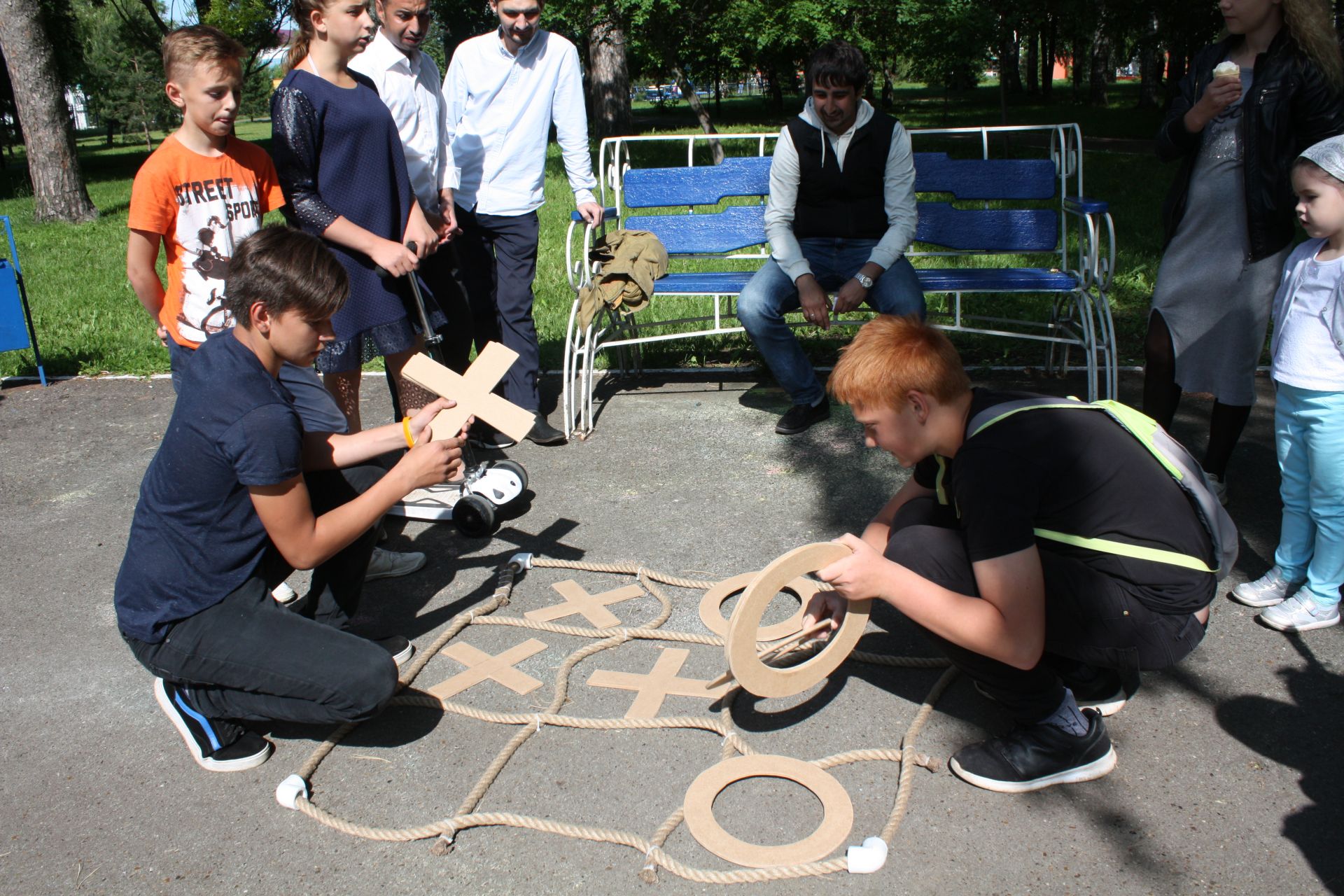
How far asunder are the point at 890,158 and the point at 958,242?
2.37 feet

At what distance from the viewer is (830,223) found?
4.60 metres

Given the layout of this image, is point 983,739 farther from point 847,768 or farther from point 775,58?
point 775,58

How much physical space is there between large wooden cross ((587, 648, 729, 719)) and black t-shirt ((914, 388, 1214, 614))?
0.96m

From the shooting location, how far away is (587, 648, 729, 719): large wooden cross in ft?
8.66

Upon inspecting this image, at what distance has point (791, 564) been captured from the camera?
7.21 ft

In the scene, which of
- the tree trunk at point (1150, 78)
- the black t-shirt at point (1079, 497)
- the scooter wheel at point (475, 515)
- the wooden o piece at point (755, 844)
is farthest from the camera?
the tree trunk at point (1150, 78)

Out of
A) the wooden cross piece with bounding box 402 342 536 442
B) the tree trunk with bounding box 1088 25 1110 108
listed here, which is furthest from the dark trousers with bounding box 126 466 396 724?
the tree trunk with bounding box 1088 25 1110 108

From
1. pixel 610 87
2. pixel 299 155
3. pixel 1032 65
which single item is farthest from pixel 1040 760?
pixel 1032 65

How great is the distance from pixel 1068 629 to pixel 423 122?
293 centimetres

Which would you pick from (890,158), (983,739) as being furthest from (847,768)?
(890,158)

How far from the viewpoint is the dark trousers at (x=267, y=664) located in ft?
7.59

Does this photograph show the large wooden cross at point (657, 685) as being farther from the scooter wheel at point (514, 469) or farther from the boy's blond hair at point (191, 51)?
the boy's blond hair at point (191, 51)

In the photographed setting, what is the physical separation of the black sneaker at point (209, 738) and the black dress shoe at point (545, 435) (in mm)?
2211

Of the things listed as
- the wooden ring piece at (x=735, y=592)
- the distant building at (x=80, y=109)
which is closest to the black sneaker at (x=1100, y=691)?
the wooden ring piece at (x=735, y=592)
